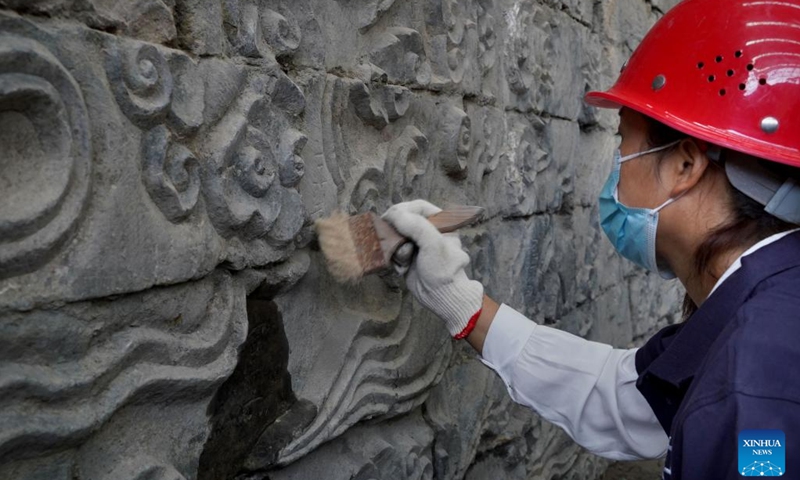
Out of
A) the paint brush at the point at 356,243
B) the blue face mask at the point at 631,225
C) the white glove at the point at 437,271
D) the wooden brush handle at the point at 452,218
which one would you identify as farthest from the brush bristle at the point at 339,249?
the blue face mask at the point at 631,225

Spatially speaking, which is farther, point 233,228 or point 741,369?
point 233,228

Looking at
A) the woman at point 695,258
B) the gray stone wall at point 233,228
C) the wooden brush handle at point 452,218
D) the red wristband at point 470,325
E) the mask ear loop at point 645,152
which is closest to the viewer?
the gray stone wall at point 233,228

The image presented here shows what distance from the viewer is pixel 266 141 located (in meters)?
1.48

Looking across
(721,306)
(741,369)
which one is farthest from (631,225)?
(741,369)

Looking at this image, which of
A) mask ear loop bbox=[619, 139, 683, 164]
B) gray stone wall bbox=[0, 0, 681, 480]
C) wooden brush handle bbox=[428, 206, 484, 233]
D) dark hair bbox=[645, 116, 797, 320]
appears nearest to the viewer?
gray stone wall bbox=[0, 0, 681, 480]

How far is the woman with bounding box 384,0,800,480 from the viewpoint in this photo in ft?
4.05

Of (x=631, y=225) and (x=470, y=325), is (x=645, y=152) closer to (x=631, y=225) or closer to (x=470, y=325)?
(x=631, y=225)

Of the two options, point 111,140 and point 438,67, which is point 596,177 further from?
point 111,140

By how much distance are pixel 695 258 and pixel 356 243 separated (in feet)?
Answer: 2.42

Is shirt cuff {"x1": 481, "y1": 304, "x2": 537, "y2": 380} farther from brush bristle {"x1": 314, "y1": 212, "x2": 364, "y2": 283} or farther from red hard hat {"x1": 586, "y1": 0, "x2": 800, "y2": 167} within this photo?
red hard hat {"x1": 586, "y1": 0, "x2": 800, "y2": 167}

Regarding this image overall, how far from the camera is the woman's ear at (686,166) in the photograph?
5.34 ft

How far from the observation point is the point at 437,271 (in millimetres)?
1791

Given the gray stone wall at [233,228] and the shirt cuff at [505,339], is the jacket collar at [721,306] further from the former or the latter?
the gray stone wall at [233,228]

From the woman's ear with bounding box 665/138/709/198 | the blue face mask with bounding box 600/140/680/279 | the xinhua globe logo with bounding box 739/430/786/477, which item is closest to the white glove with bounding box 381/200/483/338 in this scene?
the blue face mask with bounding box 600/140/680/279
